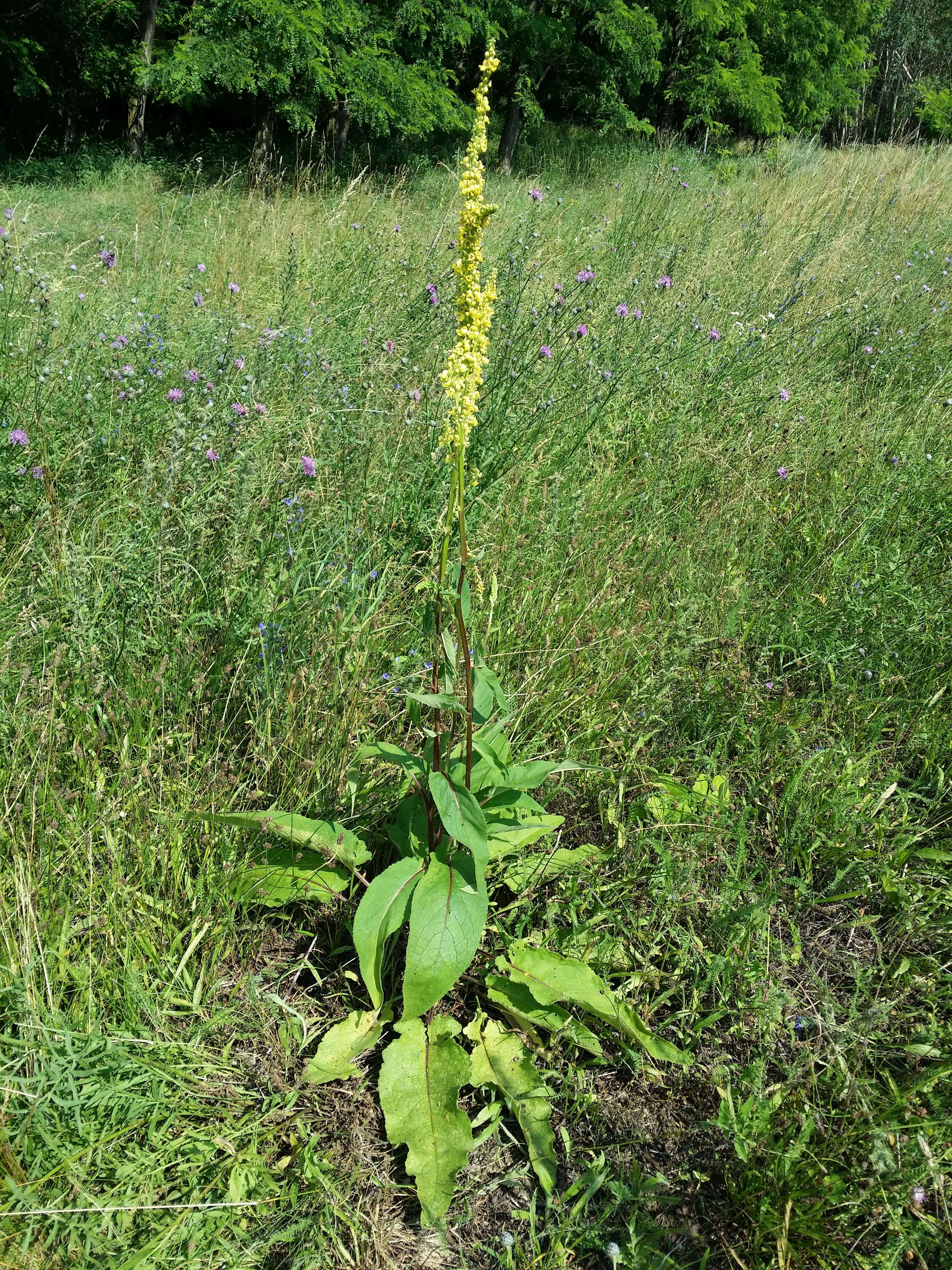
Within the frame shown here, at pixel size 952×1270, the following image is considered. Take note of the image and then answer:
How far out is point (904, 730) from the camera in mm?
2365

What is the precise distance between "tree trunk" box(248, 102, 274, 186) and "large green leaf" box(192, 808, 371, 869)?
343 inches

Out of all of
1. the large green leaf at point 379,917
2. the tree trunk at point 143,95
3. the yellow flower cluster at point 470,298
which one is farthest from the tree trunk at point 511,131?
the large green leaf at point 379,917

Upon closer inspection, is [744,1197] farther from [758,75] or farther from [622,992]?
[758,75]

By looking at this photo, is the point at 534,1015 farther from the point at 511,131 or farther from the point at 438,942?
the point at 511,131

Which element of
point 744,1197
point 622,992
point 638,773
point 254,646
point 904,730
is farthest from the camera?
point 904,730

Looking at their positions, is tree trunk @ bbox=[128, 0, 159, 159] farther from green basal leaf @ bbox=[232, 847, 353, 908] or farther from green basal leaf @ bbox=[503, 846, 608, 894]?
green basal leaf @ bbox=[503, 846, 608, 894]

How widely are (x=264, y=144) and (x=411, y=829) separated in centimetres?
1075

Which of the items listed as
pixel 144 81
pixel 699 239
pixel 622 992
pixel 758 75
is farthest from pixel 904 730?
pixel 758 75

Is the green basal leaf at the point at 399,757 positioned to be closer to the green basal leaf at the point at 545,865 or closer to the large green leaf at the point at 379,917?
the large green leaf at the point at 379,917

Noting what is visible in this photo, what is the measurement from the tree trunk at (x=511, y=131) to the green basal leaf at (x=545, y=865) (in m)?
12.5

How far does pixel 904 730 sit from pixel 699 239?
474cm

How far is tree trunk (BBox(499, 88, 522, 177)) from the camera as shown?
39.3 feet

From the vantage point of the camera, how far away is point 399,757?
1.69 m

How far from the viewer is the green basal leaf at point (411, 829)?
1784 millimetres
